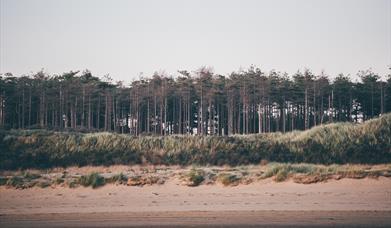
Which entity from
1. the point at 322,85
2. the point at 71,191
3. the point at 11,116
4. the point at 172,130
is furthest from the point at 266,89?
the point at 71,191

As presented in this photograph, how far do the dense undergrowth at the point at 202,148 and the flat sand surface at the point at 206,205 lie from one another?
10256 mm

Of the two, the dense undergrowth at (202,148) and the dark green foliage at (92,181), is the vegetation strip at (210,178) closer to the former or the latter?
the dark green foliage at (92,181)

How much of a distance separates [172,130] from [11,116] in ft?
72.3

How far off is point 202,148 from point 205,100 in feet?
82.7

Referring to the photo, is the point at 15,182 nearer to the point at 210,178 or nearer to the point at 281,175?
the point at 210,178

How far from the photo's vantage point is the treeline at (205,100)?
58.2 meters

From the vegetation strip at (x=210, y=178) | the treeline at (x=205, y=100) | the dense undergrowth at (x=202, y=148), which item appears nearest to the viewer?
the vegetation strip at (x=210, y=178)

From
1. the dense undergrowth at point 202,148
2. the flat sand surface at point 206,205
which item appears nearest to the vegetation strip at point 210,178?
the flat sand surface at point 206,205

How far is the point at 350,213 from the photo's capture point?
54.6 feet

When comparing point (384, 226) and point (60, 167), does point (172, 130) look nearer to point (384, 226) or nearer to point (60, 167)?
point (60, 167)

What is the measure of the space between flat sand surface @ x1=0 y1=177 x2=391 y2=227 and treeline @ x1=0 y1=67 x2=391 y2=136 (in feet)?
118

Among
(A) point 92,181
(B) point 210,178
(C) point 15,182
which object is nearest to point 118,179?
(A) point 92,181

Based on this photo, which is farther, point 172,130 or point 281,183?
point 172,130

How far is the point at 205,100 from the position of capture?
2303 inches
